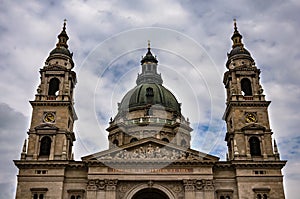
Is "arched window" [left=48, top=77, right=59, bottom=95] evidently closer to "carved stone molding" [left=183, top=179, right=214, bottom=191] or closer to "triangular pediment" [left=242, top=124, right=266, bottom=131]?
"carved stone molding" [left=183, top=179, right=214, bottom=191]

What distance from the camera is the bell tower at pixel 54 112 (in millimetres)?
43969

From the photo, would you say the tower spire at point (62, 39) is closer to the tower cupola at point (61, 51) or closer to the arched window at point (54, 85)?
the tower cupola at point (61, 51)

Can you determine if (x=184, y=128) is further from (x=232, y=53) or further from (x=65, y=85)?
(x=65, y=85)

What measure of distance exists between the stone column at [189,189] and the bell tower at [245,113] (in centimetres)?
578

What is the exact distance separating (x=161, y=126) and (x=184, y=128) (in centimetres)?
385

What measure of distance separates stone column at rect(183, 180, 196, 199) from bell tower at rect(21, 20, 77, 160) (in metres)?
13.2

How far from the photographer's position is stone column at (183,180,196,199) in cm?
4128

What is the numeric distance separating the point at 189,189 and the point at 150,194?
5421mm

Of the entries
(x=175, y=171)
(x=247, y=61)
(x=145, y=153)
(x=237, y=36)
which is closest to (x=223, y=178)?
(x=175, y=171)

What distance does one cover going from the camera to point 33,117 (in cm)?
4550

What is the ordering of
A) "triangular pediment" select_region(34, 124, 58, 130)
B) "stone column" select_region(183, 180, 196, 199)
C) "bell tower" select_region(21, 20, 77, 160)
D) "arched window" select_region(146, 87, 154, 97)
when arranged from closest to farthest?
"stone column" select_region(183, 180, 196, 199) < "bell tower" select_region(21, 20, 77, 160) < "triangular pediment" select_region(34, 124, 58, 130) < "arched window" select_region(146, 87, 154, 97)

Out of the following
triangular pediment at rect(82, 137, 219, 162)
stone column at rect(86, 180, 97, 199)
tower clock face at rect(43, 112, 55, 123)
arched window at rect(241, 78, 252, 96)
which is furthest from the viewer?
arched window at rect(241, 78, 252, 96)

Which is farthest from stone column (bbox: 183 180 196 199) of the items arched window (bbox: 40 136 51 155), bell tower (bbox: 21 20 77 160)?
arched window (bbox: 40 136 51 155)

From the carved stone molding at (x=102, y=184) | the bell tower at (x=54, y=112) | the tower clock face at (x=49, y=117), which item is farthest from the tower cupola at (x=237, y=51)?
the tower clock face at (x=49, y=117)
